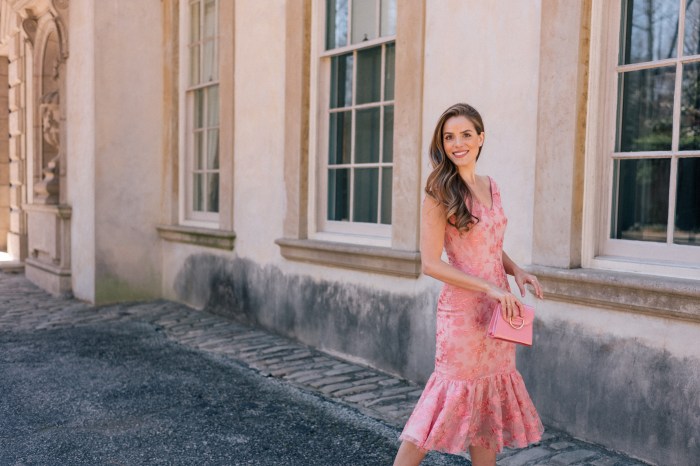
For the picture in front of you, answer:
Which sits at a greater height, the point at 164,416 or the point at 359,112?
the point at 359,112

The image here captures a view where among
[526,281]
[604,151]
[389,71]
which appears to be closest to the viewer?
[526,281]

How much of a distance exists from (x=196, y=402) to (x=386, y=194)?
2.22 meters

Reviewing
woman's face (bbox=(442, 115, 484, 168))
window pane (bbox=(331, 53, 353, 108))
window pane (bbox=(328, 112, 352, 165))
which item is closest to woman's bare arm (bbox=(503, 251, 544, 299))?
woman's face (bbox=(442, 115, 484, 168))

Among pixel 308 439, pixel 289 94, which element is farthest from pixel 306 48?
pixel 308 439

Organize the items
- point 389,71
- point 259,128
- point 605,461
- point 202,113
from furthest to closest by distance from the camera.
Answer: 1. point 202,113
2. point 259,128
3. point 389,71
4. point 605,461

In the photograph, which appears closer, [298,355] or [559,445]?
[559,445]

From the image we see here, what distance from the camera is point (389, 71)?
5.94 meters

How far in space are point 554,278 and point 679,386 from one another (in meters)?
0.91

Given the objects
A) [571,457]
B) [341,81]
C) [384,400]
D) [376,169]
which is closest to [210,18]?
[341,81]

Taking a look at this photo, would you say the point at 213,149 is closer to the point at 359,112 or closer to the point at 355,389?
the point at 359,112

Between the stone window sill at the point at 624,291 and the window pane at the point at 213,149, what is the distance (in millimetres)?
4932

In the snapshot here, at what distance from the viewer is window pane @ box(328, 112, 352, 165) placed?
6441 mm

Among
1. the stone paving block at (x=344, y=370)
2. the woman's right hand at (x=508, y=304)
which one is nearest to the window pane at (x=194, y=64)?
the stone paving block at (x=344, y=370)

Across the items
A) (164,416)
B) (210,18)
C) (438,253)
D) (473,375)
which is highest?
(210,18)
